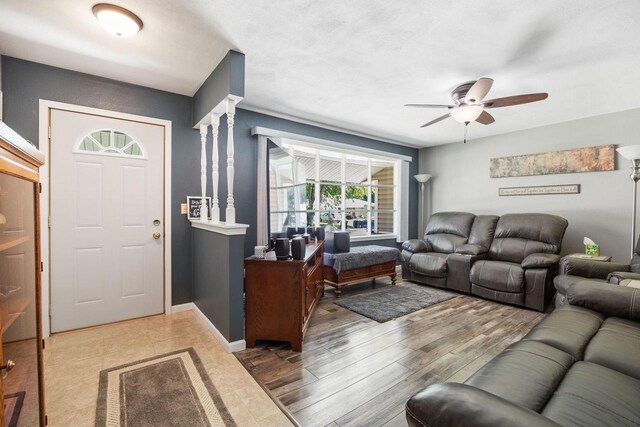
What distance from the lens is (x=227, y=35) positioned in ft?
7.04

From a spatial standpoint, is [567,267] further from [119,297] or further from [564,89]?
[119,297]

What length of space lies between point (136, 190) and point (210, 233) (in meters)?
1.04

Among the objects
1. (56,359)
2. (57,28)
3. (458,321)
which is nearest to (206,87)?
(57,28)

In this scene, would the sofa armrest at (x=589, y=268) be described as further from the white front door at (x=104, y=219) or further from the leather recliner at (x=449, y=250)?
the white front door at (x=104, y=219)

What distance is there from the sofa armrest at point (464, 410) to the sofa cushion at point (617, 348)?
0.94m

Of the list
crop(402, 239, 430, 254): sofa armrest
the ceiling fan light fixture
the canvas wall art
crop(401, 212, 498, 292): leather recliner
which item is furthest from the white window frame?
the ceiling fan light fixture

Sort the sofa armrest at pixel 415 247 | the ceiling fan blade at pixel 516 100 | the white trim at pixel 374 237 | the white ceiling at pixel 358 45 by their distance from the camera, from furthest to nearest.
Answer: the white trim at pixel 374 237
the sofa armrest at pixel 415 247
the ceiling fan blade at pixel 516 100
the white ceiling at pixel 358 45

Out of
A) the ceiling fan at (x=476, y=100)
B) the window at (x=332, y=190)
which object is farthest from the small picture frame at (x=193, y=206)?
the ceiling fan at (x=476, y=100)

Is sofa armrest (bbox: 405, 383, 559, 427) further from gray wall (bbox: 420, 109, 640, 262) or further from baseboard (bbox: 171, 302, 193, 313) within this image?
gray wall (bbox: 420, 109, 640, 262)

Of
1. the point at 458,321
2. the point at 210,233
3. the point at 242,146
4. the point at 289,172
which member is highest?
the point at 242,146

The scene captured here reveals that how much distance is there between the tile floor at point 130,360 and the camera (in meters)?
1.67

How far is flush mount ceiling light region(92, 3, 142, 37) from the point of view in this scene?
1.83 meters

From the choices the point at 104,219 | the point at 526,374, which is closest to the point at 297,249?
the point at 526,374

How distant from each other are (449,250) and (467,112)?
2.49 m
